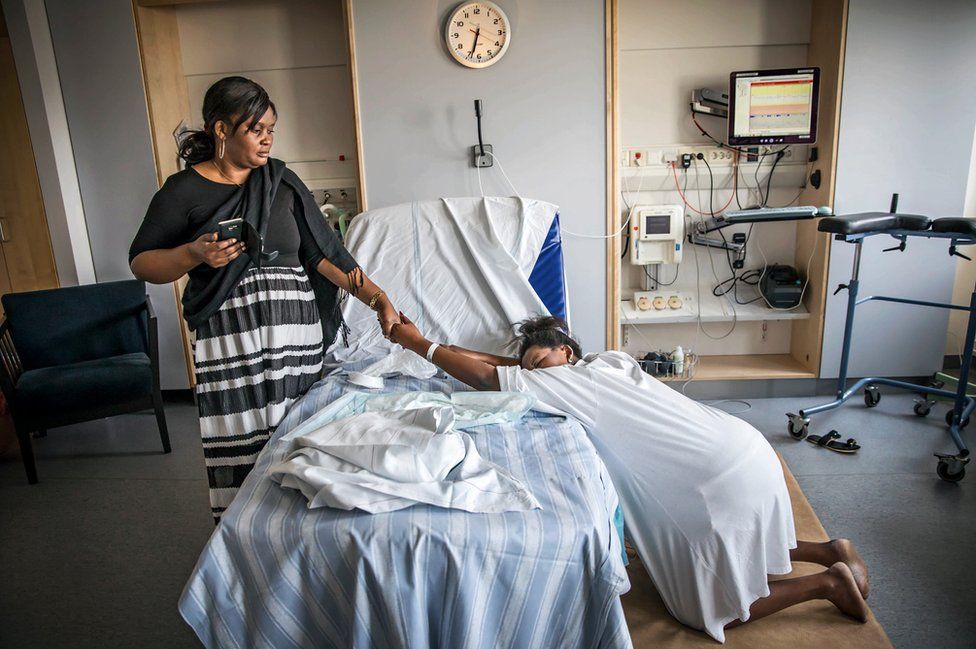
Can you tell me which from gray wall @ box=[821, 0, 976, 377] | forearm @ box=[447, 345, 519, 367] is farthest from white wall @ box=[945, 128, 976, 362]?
forearm @ box=[447, 345, 519, 367]

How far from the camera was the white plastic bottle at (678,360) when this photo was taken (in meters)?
3.42

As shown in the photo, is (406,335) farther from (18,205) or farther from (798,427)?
(18,205)

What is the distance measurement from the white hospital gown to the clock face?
191 cm

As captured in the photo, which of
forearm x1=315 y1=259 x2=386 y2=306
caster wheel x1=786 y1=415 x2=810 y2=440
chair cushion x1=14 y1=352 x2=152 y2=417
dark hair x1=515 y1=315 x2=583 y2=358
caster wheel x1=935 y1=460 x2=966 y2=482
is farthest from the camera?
caster wheel x1=786 y1=415 x2=810 y2=440

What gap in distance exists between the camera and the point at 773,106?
313cm

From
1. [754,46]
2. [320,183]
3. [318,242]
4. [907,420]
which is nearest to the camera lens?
[318,242]

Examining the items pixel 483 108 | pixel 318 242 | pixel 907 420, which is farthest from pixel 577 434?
pixel 907 420

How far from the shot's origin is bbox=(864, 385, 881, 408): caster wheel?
3.23 meters

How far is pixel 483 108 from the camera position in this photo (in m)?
3.11

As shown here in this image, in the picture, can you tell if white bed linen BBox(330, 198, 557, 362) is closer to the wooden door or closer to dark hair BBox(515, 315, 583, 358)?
dark hair BBox(515, 315, 583, 358)

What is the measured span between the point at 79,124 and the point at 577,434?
319cm

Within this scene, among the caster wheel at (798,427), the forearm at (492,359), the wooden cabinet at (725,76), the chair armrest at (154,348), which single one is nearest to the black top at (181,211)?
the forearm at (492,359)

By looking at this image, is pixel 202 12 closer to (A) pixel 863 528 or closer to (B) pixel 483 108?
(B) pixel 483 108

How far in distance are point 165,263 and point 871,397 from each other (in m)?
3.20
